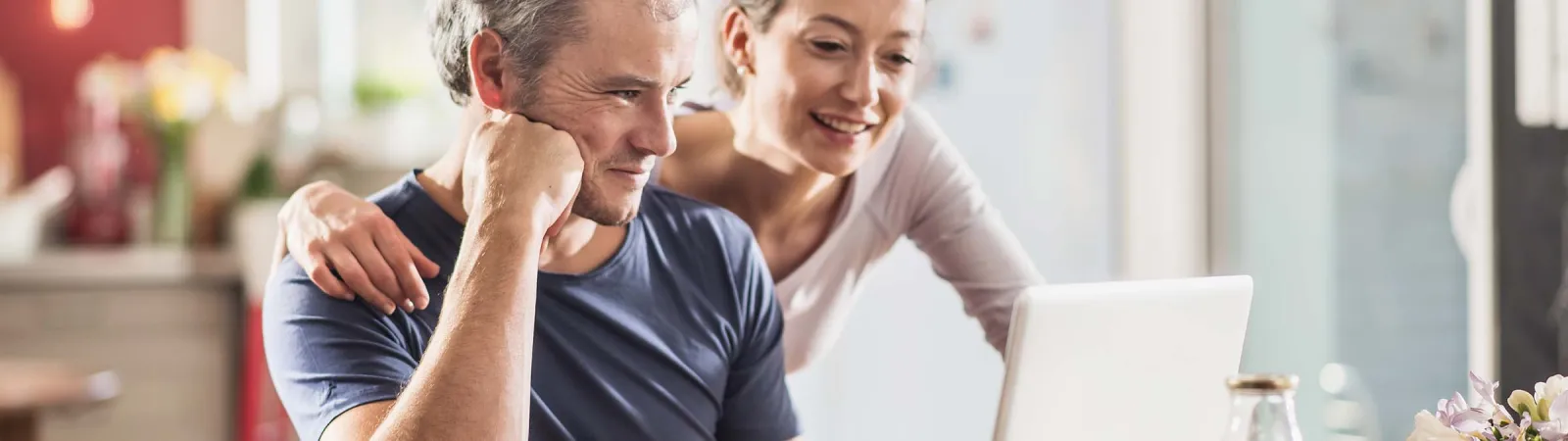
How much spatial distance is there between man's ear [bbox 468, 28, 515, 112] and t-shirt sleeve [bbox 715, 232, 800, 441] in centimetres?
33

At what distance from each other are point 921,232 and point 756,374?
402 mm

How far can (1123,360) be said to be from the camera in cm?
117

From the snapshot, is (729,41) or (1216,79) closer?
(729,41)

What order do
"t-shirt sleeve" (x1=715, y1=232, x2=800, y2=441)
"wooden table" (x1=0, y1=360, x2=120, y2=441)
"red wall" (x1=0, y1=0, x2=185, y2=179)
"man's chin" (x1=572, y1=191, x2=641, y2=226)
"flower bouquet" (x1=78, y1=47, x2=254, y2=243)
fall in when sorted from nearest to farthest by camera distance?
1. "man's chin" (x1=572, y1=191, x2=641, y2=226)
2. "t-shirt sleeve" (x1=715, y1=232, x2=800, y2=441)
3. "wooden table" (x1=0, y1=360, x2=120, y2=441)
4. "flower bouquet" (x1=78, y1=47, x2=254, y2=243)
5. "red wall" (x1=0, y1=0, x2=185, y2=179)

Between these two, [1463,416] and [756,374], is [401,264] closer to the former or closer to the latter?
[756,374]

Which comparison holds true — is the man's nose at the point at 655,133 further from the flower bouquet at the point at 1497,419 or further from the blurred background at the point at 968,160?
the blurred background at the point at 968,160

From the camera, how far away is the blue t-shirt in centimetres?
121

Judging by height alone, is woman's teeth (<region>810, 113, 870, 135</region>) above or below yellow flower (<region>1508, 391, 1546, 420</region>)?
above

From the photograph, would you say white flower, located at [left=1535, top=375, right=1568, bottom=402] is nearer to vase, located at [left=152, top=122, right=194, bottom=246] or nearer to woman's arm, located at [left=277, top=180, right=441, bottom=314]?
woman's arm, located at [left=277, top=180, right=441, bottom=314]

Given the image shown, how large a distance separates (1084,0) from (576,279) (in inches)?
110

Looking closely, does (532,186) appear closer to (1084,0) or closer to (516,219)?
(516,219)

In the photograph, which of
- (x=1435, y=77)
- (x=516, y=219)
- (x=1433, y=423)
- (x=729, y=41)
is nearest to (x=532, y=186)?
(x=516, y=219)

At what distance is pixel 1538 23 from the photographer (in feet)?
8.48

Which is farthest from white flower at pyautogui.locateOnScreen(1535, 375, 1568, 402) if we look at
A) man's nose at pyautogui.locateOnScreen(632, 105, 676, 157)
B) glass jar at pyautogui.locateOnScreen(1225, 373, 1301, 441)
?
man's nose at pyautogui.locateOnScreen(632, 105, 676, 157)
